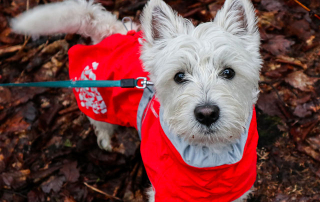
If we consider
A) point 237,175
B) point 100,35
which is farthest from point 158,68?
point 100,35

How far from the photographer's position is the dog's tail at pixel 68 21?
285cm

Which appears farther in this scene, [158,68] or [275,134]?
[275,134]

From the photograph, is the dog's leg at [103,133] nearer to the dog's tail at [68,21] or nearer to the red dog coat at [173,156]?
the red dog coat at [173,156]

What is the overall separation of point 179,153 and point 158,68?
2.45 ft

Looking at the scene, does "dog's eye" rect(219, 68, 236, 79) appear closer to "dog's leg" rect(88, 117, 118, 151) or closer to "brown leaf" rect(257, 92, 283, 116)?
"brown leaf" rect(257, 92, 283, 116)

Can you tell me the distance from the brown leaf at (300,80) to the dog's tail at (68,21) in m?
2.42

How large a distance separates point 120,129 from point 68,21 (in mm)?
1794

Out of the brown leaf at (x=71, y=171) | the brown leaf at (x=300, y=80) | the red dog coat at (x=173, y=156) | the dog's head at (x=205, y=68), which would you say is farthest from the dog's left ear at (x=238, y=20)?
the brown leaf at (x=71, y=171)

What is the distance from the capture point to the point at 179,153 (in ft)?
6.97

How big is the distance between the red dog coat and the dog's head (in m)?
0.18

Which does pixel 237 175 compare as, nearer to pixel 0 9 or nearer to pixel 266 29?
pixel 266 29

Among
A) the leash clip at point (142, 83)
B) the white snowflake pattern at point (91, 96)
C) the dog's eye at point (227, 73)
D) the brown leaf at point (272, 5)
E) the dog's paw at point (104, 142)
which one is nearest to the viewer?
the dog's eye at point (227, 73)

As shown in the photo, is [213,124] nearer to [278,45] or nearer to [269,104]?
[269,104]

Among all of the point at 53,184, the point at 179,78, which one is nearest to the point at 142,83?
the point at 179,78
